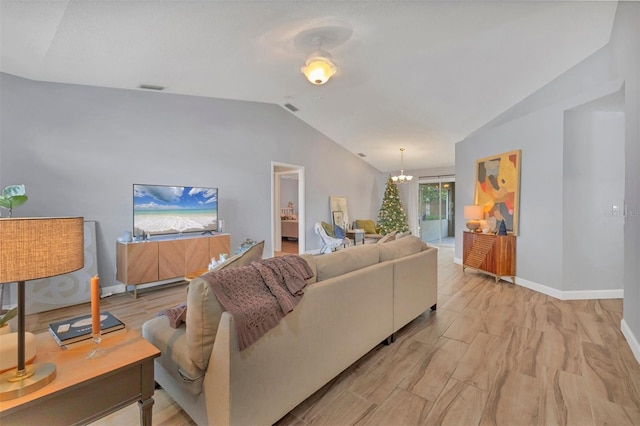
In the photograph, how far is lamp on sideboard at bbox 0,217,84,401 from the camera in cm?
91

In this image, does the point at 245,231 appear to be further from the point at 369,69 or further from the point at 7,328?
the point at 7,328

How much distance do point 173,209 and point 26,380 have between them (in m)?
3.77

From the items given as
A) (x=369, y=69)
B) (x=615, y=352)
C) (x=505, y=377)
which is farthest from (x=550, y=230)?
(x=369, y=69)

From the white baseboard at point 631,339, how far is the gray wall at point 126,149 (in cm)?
511

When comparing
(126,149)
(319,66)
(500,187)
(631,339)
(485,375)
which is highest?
(319,66)

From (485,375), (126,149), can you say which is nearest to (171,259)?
(126,149)

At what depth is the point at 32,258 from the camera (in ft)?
3.09

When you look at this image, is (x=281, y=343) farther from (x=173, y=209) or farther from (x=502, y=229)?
(x=502, y=229)

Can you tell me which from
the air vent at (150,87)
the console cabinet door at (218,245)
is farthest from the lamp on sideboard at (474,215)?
the air vent at (150,87)

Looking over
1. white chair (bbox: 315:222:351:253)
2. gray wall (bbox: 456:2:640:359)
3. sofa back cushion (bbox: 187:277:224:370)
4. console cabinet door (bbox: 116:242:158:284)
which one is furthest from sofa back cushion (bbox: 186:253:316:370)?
white chair (bbox: 315:222:351:253)

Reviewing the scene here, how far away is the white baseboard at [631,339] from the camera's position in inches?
92.8

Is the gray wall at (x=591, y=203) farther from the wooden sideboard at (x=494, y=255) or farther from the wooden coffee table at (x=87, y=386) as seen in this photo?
the wooden coffee table at (x=87, y=386)

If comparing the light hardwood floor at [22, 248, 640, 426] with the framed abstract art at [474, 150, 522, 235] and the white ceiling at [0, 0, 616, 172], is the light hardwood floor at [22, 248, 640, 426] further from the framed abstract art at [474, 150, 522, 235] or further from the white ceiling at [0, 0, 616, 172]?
the white ceiling at [0, 0, 616, 172]

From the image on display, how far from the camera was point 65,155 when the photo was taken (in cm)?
370
